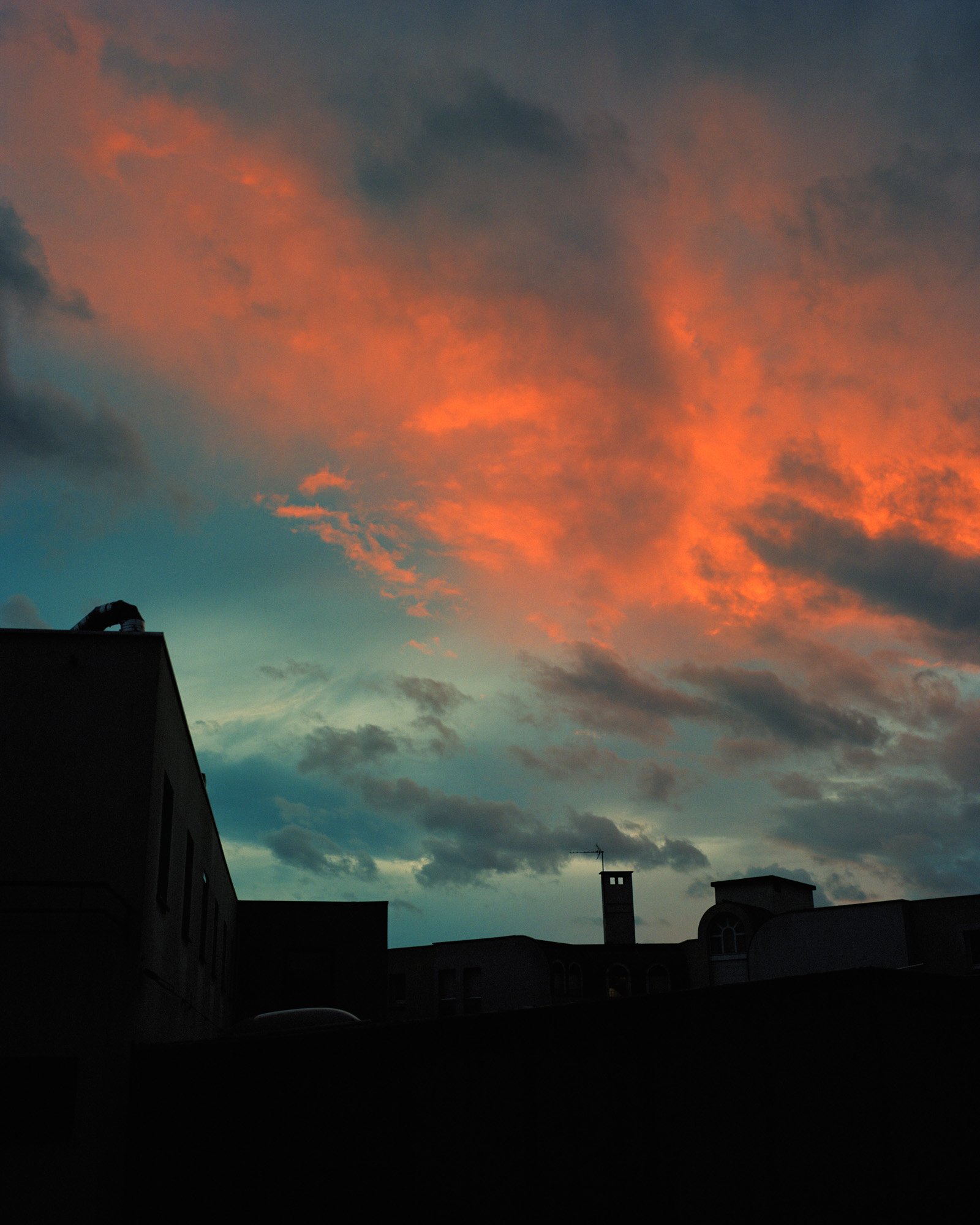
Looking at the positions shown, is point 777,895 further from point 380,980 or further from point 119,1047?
→ point 119,1047

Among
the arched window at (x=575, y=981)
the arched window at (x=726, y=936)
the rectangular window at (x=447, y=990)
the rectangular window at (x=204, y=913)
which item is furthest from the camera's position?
the arched window at (x=575, y=981)

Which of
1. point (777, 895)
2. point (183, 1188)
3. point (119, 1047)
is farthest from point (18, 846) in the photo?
point (777, 895)

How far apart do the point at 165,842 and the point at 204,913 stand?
7.87m

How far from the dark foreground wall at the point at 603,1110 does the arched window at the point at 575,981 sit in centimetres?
4789

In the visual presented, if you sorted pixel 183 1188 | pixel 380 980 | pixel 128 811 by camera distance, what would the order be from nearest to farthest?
pixel 183 1188 < pixel 128 811 < pixel 380 980

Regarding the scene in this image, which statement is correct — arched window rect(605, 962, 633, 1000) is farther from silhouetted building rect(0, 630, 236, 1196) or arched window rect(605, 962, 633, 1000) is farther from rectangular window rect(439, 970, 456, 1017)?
silhouetted building rect(0, 630, 236, 1196)

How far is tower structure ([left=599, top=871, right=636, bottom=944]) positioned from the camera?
212ft

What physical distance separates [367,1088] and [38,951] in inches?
189

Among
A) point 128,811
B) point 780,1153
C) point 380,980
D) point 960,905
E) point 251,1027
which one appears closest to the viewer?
point 780,1153

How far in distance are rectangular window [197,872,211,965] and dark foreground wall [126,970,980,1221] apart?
28.2 ft

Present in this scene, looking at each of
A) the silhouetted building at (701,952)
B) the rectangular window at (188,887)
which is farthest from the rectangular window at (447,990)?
the rectangular window at (188,887)

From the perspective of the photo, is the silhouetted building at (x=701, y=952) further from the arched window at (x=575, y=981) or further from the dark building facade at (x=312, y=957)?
the dark building facade at (x=312, y=957)

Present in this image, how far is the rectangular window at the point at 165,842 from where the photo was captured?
51.9ft

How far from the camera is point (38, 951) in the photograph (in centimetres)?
1311
